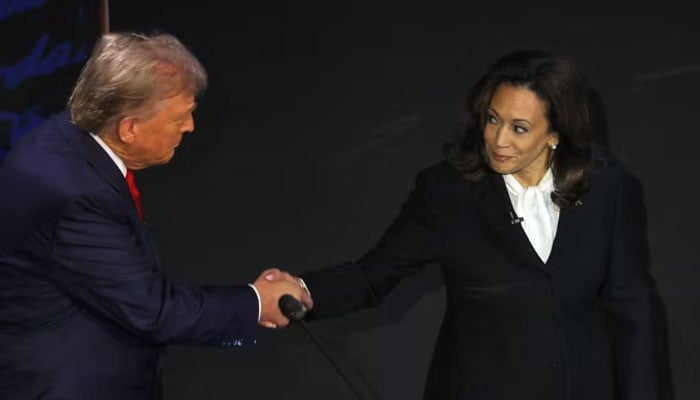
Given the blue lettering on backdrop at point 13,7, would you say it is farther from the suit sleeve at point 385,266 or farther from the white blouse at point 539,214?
the white blouse at point 539,214

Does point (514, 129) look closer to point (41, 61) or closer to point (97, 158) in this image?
point (97, 158)

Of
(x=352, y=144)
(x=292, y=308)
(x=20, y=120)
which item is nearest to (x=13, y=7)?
(x=20, y=120)

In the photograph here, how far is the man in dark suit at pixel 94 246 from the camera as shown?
7.19ft

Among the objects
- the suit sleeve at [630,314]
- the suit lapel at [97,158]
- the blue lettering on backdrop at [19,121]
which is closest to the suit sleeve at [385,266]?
the suit sleeve at [630,314]

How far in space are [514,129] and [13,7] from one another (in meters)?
1.43

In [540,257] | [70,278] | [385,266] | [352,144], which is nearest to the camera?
[70,278]

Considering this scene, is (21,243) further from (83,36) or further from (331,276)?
(83,36)

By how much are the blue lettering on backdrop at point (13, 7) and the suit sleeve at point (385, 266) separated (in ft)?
3.62

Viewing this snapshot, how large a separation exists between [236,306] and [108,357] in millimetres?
266

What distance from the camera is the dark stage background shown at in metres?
3.38

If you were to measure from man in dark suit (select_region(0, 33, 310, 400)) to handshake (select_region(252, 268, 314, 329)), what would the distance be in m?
0.18

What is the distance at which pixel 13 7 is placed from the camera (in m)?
3.30

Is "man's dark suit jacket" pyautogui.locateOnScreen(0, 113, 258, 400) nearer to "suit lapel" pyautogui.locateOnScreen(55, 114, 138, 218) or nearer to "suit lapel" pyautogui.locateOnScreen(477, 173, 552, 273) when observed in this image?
"suit lapel" pyautogui.locateOnScreen(55, 114, 138, 218)

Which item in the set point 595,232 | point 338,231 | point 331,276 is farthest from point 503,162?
point 338,231
